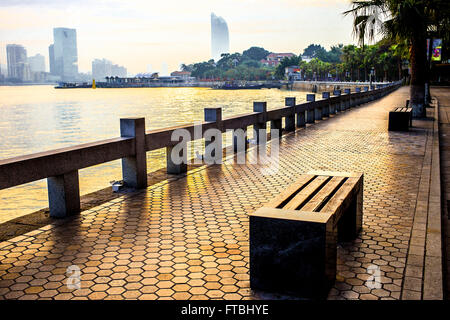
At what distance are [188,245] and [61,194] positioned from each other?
215 centimetres

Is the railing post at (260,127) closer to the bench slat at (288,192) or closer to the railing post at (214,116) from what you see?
the railing post at (214,116)

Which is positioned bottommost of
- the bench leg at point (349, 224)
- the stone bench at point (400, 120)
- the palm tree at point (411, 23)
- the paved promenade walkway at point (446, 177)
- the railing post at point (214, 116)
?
the paved promenade walkway at point (446, 177)

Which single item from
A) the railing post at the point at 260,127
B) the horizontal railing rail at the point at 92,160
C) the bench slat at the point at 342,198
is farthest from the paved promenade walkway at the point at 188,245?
the railing post at the point at 260,127

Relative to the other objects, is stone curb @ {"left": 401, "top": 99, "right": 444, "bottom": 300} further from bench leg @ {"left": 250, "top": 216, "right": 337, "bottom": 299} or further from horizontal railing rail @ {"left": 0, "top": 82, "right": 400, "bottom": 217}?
horizontal railing rail @ {"left": 0, "top": 82, "right": 400, "bottom": 217}

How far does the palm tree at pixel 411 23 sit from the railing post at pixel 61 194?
15371 mm

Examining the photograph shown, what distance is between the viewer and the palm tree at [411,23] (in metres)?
18.1

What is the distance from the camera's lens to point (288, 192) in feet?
16.6

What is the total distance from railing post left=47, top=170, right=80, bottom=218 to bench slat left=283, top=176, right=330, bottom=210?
130 inches

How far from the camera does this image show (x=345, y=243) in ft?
18.2

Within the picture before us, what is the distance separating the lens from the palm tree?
18.1m

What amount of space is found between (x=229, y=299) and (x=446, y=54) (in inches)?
2484
